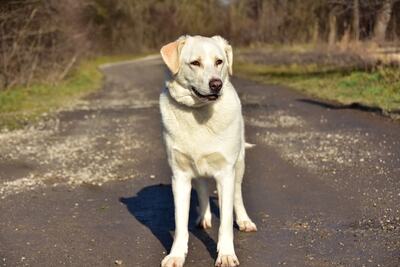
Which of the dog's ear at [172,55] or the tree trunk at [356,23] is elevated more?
the dog's ear at [172,55]

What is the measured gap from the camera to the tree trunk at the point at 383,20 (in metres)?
18.8

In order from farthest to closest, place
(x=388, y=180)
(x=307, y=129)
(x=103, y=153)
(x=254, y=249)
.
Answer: (x=307, y=129)
(x=103, y=153)
(x=388, y=180)
(x=254, y=249)

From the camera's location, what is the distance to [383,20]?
763 inches

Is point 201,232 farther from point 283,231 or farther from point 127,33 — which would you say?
point 127,33

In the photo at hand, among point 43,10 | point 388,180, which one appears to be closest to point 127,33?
point 43,10

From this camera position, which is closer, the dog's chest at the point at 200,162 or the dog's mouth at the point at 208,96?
the dog's mouth at the point at 208,96

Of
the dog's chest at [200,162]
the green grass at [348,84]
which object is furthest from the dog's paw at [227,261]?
the green grass at [348,84]

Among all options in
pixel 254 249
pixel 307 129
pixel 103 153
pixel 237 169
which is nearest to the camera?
pixel 254 249

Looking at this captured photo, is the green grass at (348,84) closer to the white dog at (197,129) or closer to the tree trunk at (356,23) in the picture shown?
the tree trunk at (356,23)

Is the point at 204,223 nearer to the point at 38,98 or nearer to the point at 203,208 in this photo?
the point at 203,208

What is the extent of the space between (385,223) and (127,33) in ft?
187

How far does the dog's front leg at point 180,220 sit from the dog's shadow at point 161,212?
0.95 feet

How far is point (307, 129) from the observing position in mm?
11594

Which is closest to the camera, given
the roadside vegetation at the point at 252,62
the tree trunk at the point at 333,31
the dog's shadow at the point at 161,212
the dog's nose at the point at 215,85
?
the dog's nose at the point at 215,85
